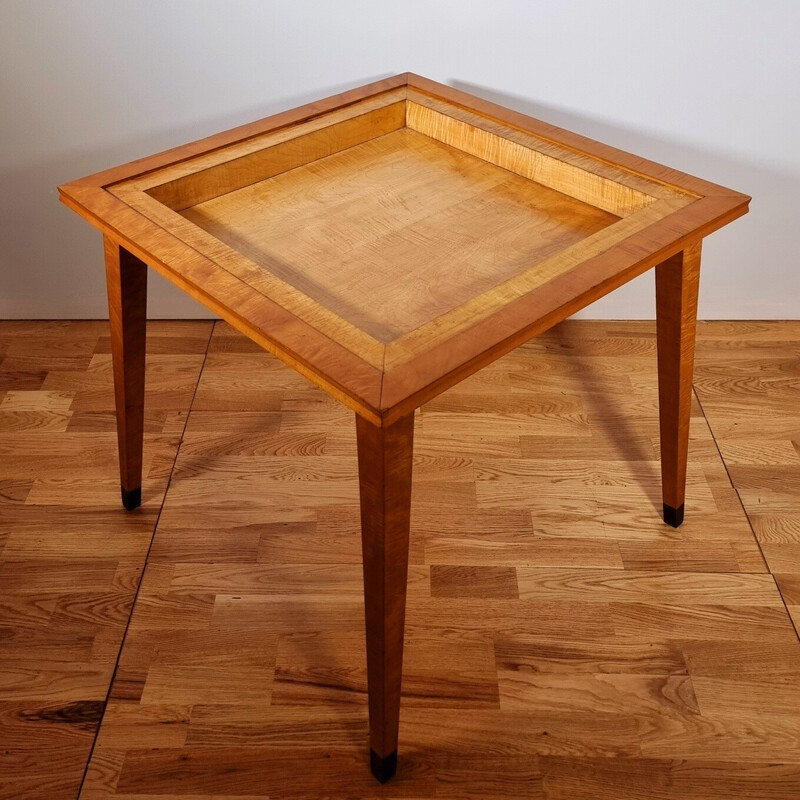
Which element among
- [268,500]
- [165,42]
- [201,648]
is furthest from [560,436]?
[165,42]

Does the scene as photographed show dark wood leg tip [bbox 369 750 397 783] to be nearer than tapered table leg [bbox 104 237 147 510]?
Yes

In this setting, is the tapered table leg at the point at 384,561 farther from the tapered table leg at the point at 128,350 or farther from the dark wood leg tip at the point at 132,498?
the dark wood leg tip at the point at 132,498

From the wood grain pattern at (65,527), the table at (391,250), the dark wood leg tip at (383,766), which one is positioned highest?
the table at (391,250)

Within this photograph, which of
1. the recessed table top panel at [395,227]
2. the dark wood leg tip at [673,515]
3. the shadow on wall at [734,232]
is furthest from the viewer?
the shadow on wall at [734,232]

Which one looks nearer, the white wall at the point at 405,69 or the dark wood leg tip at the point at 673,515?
the dark wood leg tip at the point at 673,515

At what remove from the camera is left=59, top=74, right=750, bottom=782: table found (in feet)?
2.95

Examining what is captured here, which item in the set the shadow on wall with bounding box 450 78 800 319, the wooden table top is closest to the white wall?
the shadow on wall with bounding box 450 78 800 319

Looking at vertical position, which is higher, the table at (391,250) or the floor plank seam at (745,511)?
the table at (391,250)

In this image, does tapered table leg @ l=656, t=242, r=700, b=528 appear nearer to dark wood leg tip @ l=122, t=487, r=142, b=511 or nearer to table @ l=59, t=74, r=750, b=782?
table @ l=59, t=74, r=750, b=782

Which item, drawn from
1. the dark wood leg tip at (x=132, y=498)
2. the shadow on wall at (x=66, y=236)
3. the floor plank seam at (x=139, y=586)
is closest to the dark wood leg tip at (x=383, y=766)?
the floor plank seam at (x=139, y=586)

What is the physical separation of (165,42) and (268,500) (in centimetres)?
84

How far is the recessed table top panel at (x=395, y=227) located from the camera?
40.9 inches

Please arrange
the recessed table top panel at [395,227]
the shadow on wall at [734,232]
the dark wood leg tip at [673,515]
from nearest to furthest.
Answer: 1. the recessed table top panel at [395,227]
2. the dark wood leg tip at [673,515]
3. the shadow on wall at [734,232]

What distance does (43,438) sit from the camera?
162 centimetres
